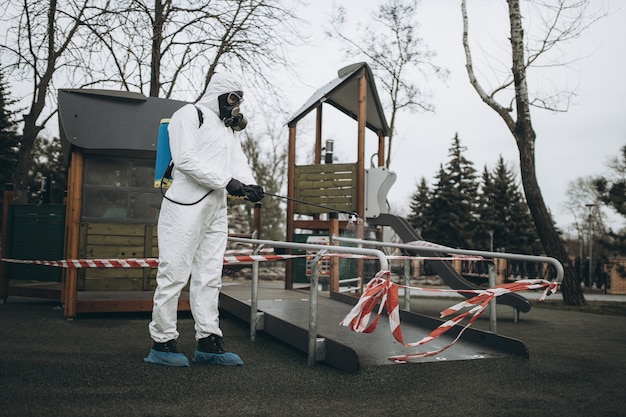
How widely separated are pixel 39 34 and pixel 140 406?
40.6ft

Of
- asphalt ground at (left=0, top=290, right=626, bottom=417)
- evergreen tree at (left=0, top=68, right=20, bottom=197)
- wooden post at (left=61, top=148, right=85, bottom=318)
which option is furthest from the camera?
evergreen tree at (left=0, top=68, right=20, bottom=197)

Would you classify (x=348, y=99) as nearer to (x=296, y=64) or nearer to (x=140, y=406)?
(x=296, y=64)

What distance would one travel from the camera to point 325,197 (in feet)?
33.8

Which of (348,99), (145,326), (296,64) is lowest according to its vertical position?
(145,326)

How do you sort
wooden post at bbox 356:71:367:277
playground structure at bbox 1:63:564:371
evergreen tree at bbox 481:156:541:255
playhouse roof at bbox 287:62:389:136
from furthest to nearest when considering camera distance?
evergreen tree at bbox 481:156:541:255 < playhouse roof at bbox 287:62:389:136 < wooden post at bbox 356:71:367:277 < playground structure at bbox 1:63:564:371

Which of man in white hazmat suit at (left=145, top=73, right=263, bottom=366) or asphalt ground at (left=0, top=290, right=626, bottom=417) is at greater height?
man in white hazmat suit at (left=145, top=73, right=263, bottom=366)

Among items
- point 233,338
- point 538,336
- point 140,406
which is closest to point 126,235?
point 233,338

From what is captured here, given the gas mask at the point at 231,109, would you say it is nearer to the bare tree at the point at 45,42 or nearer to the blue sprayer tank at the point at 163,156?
the blue sprayer tank at the point at 163,156

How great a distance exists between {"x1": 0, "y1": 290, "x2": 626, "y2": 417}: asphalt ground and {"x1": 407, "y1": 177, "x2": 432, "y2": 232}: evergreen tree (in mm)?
28685

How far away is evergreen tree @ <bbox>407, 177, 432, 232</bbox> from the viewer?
34062 millimetres

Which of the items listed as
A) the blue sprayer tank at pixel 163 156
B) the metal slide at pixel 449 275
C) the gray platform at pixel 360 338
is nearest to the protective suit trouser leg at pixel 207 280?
the blue sprayer tank at pixel 163 156

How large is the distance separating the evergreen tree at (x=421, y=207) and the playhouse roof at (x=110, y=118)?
2743 cm

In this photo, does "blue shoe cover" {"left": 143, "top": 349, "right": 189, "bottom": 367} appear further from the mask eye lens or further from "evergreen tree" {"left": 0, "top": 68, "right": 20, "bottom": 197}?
"evergreen tree" {"left": 0, "top": 68, "right": 20, "bottom": 197}

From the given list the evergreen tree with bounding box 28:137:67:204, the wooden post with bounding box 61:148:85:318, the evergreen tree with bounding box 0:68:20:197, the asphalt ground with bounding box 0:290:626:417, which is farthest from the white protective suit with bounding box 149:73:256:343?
the evergreen tree with bounding box 28:137:67:204
